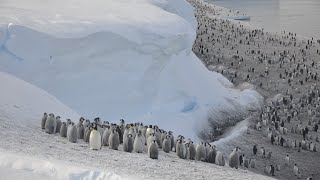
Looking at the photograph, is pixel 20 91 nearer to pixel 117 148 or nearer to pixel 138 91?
pixel 117 148

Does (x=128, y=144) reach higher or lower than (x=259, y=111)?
lower

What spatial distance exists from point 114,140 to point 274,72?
2744cm

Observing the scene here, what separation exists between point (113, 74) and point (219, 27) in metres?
39.5

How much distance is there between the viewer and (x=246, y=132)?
24188 millimetres

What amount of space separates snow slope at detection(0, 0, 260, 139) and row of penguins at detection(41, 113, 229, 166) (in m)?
5.64

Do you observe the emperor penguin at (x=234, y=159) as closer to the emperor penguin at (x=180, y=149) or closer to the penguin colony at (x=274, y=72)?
the emperor penguin at (x=180, y=149)

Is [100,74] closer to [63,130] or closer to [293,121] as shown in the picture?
[63,130]

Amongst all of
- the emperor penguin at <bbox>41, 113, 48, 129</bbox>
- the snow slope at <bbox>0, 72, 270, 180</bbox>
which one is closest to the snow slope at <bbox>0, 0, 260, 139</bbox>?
the snow slope at <bbox>0, 72, 270, 180</bbox>

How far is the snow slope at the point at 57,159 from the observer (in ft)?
34.9

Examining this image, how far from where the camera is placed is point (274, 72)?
3934 centimetres

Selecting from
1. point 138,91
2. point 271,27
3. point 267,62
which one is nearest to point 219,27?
point 271,27

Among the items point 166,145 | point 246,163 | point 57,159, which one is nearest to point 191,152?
point 166,145

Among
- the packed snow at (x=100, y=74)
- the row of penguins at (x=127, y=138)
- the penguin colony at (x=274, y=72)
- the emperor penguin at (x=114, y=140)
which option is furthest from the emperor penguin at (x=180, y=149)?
the penguin colony at (x=274, y=72)

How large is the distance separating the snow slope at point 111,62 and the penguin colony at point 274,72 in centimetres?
362
